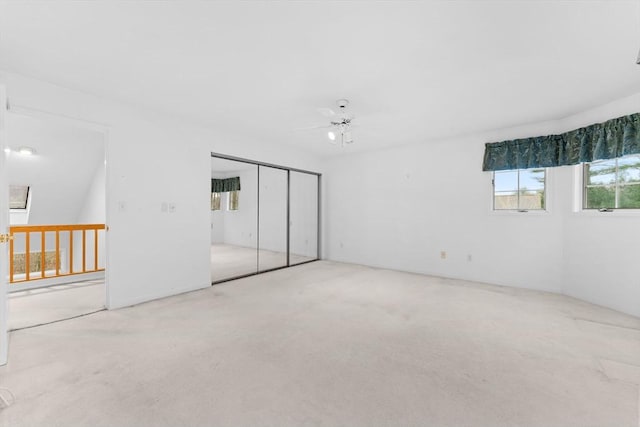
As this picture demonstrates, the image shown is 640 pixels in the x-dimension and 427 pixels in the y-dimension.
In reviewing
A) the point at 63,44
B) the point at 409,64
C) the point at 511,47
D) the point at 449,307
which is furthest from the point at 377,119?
the point at 63,44

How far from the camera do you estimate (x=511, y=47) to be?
2088 mm

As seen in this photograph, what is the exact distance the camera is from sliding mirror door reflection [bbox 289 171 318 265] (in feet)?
19.0

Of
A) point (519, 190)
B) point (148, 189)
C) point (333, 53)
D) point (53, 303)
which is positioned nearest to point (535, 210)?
point (519, 190)

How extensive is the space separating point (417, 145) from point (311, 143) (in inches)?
76.6

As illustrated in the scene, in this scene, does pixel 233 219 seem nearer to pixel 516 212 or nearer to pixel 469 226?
pixel 469 226

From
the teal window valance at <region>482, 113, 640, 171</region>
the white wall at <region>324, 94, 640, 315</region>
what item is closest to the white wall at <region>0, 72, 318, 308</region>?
the white wall at <region>324, 94, 640, 315</region>

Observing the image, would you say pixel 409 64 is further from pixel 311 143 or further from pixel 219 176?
pixel 219 176

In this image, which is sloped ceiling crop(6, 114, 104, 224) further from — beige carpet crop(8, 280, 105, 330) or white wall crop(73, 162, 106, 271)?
beige carpet crop(8, 280, 105, 330)

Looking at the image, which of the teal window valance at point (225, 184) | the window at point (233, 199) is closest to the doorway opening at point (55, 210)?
the teal window valance at point (225, 184)

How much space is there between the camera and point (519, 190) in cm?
413

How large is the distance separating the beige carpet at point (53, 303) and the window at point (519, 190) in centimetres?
564

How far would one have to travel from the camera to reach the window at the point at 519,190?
399cm

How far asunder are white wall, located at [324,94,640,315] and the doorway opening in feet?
14.1

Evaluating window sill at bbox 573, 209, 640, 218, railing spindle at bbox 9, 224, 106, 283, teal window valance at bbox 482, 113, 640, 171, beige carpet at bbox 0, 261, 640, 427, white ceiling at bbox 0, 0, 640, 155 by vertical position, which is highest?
white ceiling at bbox 0, 0, 640, 155
